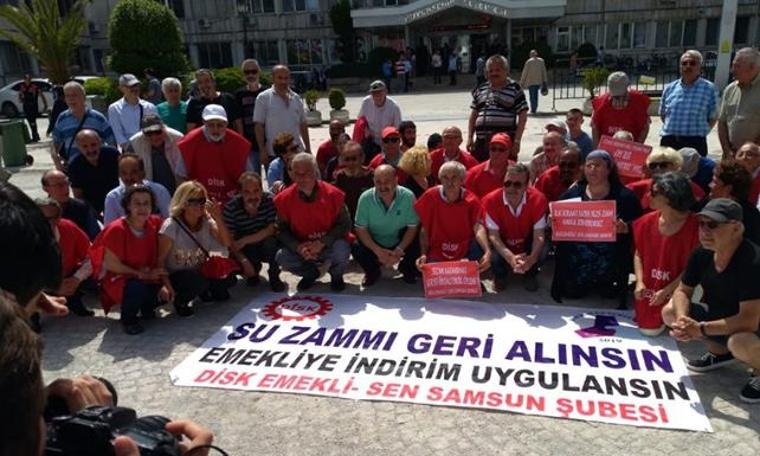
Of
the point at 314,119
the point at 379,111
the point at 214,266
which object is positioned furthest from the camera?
the point at 314,119

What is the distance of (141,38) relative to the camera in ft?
75.7

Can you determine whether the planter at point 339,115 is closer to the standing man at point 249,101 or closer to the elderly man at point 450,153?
the standing man at point 249,101

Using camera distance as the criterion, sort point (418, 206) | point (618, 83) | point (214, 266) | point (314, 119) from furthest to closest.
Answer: point (314, 119) < point (618, 83) < point (418, 206) < point (214, 266)

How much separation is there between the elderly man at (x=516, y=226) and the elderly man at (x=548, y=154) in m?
1.05

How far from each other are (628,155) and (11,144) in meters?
14.3

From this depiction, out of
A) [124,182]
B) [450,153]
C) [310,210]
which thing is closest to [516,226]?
[450,153]

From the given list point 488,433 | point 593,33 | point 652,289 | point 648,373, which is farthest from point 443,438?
point 593,33

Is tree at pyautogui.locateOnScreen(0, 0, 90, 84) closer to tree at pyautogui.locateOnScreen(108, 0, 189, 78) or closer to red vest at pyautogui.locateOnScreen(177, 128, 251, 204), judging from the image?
tree at pyautogui.locateOnScreen(108, 0, 189, 78)

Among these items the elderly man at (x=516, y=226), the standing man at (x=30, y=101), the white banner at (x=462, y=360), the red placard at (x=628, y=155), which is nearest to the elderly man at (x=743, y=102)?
the red placard at (x=628, y=155)

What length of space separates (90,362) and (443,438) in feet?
9.66

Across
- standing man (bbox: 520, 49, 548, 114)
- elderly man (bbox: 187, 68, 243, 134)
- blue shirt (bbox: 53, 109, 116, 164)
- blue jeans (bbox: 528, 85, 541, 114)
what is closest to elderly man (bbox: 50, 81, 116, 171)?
blue shirt (bbox: 53, 109, 116, 164)

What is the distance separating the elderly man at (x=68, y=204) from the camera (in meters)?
5.69

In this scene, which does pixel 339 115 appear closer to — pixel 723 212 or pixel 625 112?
pixel 625 112

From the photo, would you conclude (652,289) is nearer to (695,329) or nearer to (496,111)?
(695,329)
